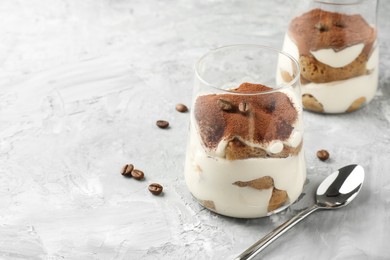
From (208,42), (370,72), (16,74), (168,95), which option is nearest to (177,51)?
(208,42)

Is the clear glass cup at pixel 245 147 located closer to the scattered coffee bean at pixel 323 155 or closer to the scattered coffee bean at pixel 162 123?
the scattered coffee bean at pixel 323 155

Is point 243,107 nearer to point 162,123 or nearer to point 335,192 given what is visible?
point 335,192

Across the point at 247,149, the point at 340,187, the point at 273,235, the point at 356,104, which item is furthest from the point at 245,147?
the point at 356,104

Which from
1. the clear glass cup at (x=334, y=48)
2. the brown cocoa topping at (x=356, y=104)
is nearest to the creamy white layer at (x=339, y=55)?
the clear glass cup at (x=334, y=48)

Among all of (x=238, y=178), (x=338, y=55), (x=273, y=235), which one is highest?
(x=338, y=55)

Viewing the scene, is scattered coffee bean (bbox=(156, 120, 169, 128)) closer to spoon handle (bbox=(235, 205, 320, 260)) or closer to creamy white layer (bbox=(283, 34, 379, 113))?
creamy white layer (bbox=(283, 34, 379, 113))

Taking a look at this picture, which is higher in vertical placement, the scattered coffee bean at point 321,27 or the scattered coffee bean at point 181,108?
the scattered coffee bean at point 321,27
